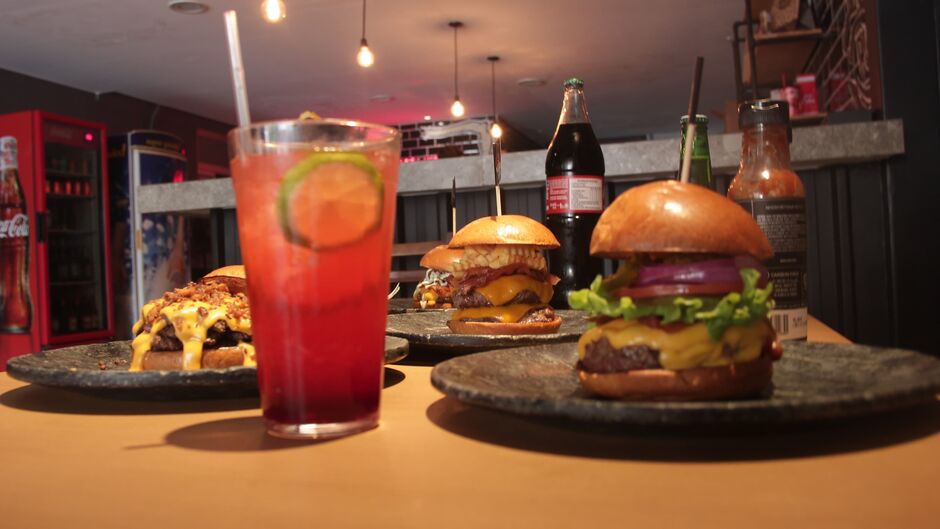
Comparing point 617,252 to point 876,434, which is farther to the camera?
point 617,252

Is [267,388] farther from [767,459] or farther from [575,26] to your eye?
[575,26]

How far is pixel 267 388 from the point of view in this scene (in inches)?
29.7

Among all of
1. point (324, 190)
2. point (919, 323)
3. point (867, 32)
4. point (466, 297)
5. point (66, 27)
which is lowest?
point (919, 323)

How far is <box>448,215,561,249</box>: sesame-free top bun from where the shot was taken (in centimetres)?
170

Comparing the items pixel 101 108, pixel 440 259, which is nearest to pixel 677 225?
pixel 440 259

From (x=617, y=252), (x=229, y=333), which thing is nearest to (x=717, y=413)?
(x=617, y=252)

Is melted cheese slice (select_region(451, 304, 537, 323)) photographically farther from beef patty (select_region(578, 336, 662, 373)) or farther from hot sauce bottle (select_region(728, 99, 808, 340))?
beef patty (select_region(578, 336, 662, 373))

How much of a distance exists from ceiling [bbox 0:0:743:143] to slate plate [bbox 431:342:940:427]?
596 centimetres

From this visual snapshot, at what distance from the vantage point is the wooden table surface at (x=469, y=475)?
0.49 m

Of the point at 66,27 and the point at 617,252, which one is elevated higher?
the point at 66,27

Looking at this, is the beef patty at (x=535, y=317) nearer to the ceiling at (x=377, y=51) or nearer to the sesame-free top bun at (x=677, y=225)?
the sesame-free top bun at (x=677, y=225)

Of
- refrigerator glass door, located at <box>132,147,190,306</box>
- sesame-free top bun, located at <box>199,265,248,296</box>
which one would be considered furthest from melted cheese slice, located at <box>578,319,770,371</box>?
refrigerator glass door, located at <box>132,147,190,306</box>

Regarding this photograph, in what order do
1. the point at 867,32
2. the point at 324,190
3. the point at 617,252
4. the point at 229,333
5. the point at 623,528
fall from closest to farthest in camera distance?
1. the point at 623,528
2. the point at 324,190
3. the point at 617,252
4. the point at 229,333
5. the point at 867,32

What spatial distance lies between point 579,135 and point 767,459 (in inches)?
58.3
